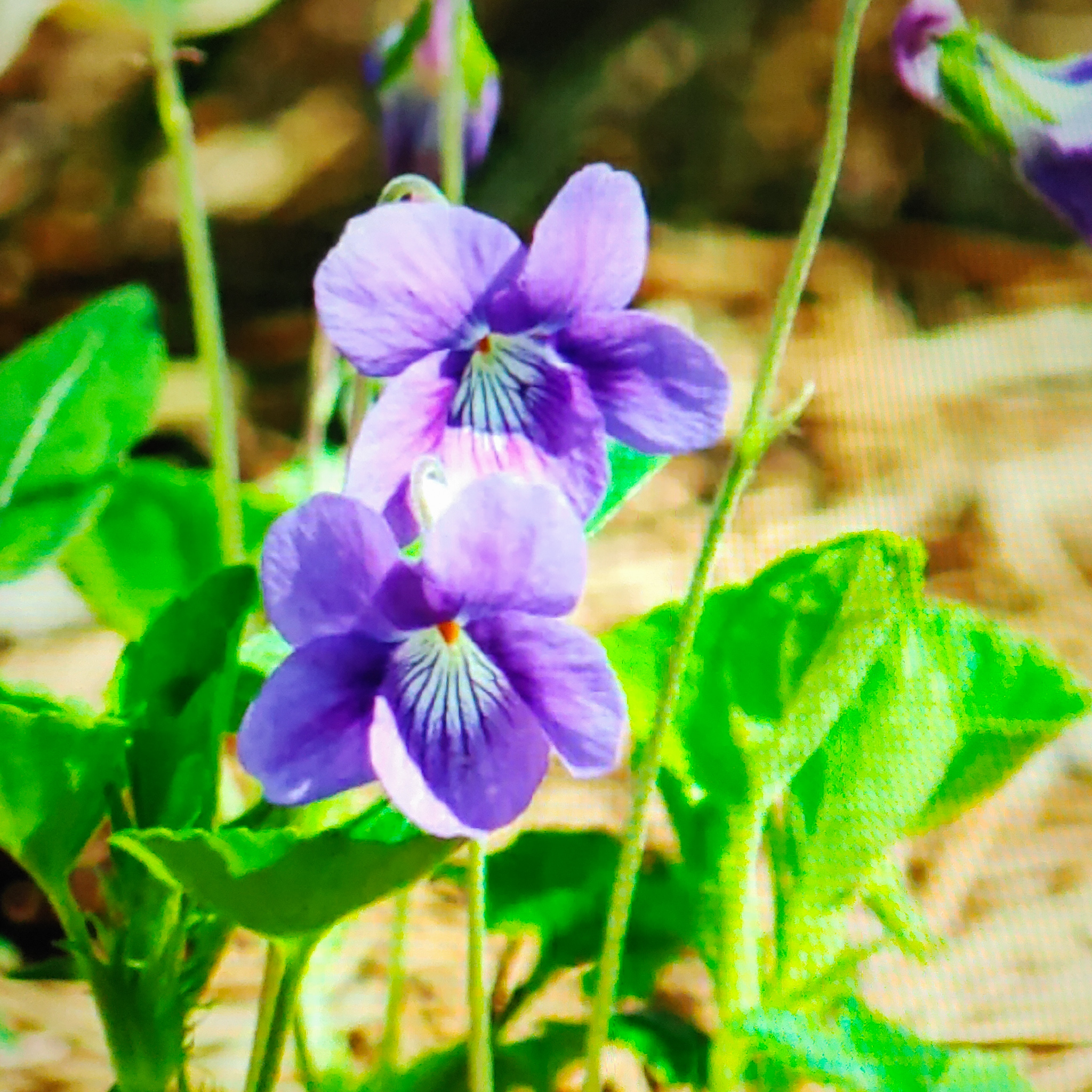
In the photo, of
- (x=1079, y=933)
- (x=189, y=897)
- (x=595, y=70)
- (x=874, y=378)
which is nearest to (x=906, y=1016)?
(x=1079, y=933)

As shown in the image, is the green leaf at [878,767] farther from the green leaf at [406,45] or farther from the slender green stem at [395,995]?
the green leaf at [406,45]

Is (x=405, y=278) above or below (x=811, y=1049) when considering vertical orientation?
above

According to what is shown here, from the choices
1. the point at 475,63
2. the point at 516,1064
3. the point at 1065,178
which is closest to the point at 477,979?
the point at 516,1064

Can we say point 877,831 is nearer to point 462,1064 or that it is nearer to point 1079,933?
point 462,1064

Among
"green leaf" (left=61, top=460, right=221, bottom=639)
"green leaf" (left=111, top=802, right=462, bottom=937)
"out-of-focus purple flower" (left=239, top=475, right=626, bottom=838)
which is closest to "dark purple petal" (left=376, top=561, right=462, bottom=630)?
"out-of-focus purple flower" (left=239, top=475, right=626, bottom=838)

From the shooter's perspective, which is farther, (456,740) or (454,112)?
(454,112)

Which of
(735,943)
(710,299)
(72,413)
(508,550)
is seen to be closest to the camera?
(508,550)

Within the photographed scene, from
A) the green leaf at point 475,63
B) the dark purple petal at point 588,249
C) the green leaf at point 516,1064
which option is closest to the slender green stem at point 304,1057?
the green leaf at point 516,1064

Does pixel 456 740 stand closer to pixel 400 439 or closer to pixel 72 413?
pixel 400 439
